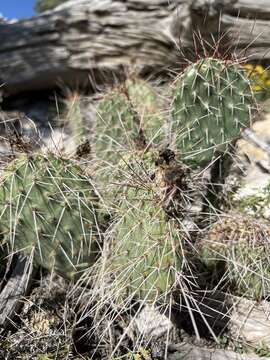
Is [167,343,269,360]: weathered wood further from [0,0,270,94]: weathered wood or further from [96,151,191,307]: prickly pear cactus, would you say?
[0,0,270,94]: weathered wood

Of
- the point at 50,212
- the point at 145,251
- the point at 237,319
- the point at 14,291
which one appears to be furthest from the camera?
the point at 14,291

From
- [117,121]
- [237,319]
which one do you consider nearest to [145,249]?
[237,319]

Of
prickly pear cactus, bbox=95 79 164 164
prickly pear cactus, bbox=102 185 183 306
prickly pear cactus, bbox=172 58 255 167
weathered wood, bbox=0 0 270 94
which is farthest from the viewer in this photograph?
weathered wood, bbox=0 0 270 94

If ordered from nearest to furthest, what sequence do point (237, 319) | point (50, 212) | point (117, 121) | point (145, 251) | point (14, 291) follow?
1. point (145, 251)
2. point (50, 212)
3. point (237, 319)
4. point (14, 291)
5. point (117, 121)

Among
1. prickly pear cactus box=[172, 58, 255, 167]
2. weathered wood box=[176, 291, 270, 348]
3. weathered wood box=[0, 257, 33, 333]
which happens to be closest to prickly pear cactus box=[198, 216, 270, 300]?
weathered wood box=[176, 291, 270, 348]

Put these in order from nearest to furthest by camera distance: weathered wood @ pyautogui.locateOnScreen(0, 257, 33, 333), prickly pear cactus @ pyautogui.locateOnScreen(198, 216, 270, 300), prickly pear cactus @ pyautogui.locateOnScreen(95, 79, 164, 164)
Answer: prickly pear cactus @ pyautogui.locateOnScreen(198, 216, 270, 300), weathered wood @ pyautogui.locateOnScreen(0, 257, 33, 333), prickly pear cactus @ pyautogui.locateOnScreen(95, 79, 164, 164)

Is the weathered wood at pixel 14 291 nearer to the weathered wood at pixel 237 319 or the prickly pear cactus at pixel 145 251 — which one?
the prickly pear cactus at pixel 145 251

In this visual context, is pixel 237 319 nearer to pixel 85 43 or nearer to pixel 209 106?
pixel 209 106

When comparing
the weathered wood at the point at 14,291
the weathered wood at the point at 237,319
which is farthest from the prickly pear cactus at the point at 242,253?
the weathered wood at the point at 14,291
